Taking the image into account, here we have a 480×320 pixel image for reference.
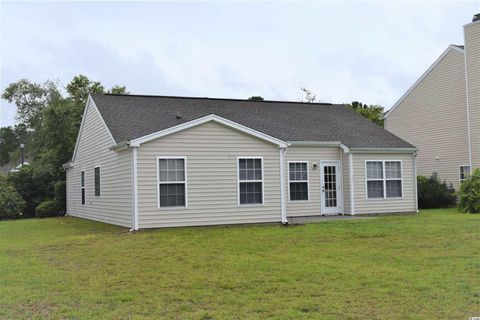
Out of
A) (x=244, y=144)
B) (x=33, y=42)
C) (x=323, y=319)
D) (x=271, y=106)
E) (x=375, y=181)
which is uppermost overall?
(x=33, y=42)

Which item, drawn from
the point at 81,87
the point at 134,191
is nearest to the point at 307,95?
the point at 81,87

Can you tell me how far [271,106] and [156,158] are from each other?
858 centimetres

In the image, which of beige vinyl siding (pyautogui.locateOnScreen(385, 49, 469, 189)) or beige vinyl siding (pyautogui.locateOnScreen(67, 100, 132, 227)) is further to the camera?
beige vinyl siding (pyautogui.locateOnScreen(385, 49, 469, 189))

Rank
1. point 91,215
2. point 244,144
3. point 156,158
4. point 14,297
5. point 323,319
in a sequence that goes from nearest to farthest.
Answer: point 323,319 < point 14,297 < point 156,158 < point 244,144 < point 91,215

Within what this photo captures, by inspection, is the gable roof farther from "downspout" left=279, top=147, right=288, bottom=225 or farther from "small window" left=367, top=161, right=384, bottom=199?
"downspout" left=279, top=147, right=288, bottom=225

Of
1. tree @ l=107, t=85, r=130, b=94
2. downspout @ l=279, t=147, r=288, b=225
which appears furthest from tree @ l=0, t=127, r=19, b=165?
downspout @ l=279, t=147, r=288, b=225

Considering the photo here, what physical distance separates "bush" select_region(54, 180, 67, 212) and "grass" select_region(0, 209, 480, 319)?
40.2 ft

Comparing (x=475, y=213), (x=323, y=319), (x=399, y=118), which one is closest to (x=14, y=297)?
(x=323, y=319)

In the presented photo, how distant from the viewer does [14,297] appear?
6.71 metres

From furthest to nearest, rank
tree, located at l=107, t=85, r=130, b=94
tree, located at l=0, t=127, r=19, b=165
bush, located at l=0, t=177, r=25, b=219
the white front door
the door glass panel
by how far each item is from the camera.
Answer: tree, located at l=0, t=127, r=19, b=165 < tree, located at l=107, t=85, r=130, b=94 < bush, located at l=0, t=177, r=25, b=219 < the door glass panel < the white front door

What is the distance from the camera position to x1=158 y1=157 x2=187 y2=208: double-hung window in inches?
584

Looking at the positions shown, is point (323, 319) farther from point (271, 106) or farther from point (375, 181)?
point (271, 106)

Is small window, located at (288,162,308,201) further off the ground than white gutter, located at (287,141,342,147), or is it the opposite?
white gutter, located at (287,141,342,147)

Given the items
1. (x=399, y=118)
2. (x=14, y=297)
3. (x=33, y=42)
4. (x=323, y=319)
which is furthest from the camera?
(x=399, y=118)
